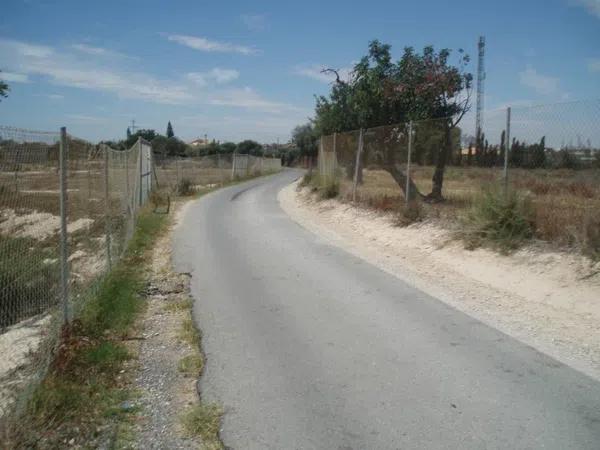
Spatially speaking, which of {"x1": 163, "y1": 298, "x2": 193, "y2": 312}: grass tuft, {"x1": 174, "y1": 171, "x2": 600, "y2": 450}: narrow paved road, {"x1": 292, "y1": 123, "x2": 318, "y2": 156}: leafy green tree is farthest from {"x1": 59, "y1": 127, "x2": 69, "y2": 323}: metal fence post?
{"x1": 292, "y1": 123, "x2": 318, "y2": 156}: leafy green tree

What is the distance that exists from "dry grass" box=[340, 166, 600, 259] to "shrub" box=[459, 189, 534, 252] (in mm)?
163

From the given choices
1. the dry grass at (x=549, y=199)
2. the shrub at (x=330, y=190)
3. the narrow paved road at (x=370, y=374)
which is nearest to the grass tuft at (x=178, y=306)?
the narrow paved road at (x=370, y=374)

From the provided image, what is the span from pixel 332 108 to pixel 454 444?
755 inches

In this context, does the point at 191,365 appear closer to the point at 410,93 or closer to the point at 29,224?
the point at 29,224

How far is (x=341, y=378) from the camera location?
4594 mm

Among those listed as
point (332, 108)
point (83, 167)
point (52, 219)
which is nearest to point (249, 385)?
point (52, 219)

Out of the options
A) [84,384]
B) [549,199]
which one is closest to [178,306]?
[84,384]

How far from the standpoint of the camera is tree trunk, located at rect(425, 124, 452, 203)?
12.6m

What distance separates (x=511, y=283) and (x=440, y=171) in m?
5.49

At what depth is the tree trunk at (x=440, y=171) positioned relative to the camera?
12.6 meters

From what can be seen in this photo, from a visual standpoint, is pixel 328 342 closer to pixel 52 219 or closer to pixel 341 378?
pixel 341 378

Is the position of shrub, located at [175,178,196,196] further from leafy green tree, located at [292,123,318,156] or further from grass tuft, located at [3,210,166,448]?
leafy green tree, located at [292,123,318,156]

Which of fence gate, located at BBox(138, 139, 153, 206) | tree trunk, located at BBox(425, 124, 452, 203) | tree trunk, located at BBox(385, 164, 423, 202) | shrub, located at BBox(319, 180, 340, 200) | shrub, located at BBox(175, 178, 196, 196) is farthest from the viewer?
shrub, located at BBox(175, 178, 196, 196)

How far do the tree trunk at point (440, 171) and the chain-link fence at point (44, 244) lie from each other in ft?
24.8
